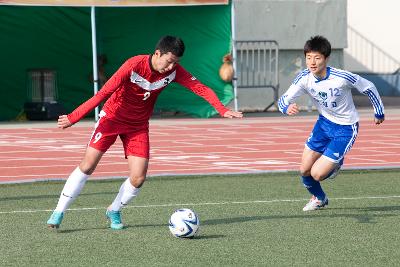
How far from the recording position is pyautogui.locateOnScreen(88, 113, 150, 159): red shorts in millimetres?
9695

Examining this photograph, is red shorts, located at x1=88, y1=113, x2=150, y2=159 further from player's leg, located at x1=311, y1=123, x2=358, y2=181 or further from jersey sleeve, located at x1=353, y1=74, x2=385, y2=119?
jersey sleeve, located at x1=353, y1=74, x2=385, y2=119

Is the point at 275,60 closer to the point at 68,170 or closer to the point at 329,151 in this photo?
the point at 68,170

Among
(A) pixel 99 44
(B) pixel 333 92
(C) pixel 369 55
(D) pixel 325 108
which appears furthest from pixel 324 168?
(C) pixel 369 55

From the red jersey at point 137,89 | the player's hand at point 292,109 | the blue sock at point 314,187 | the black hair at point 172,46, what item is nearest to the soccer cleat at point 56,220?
the red jersey at point 137,89

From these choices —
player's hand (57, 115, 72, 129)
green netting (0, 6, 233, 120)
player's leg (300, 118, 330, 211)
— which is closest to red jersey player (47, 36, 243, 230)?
player's hand (57, 115, 72, 129)

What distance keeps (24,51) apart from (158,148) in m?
9.15

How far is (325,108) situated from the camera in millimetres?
10781

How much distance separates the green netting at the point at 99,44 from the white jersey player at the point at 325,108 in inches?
627

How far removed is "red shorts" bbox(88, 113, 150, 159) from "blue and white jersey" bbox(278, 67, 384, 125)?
1.65 meters

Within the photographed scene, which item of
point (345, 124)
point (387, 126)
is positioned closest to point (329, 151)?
point (345, 124)

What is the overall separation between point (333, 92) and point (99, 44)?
1778 cm

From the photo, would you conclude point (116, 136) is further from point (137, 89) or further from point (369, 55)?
point (369, 55)

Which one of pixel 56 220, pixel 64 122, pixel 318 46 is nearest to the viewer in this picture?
pixel 64 122

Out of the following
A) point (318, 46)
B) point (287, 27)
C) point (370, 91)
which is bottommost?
point (287, 27)
